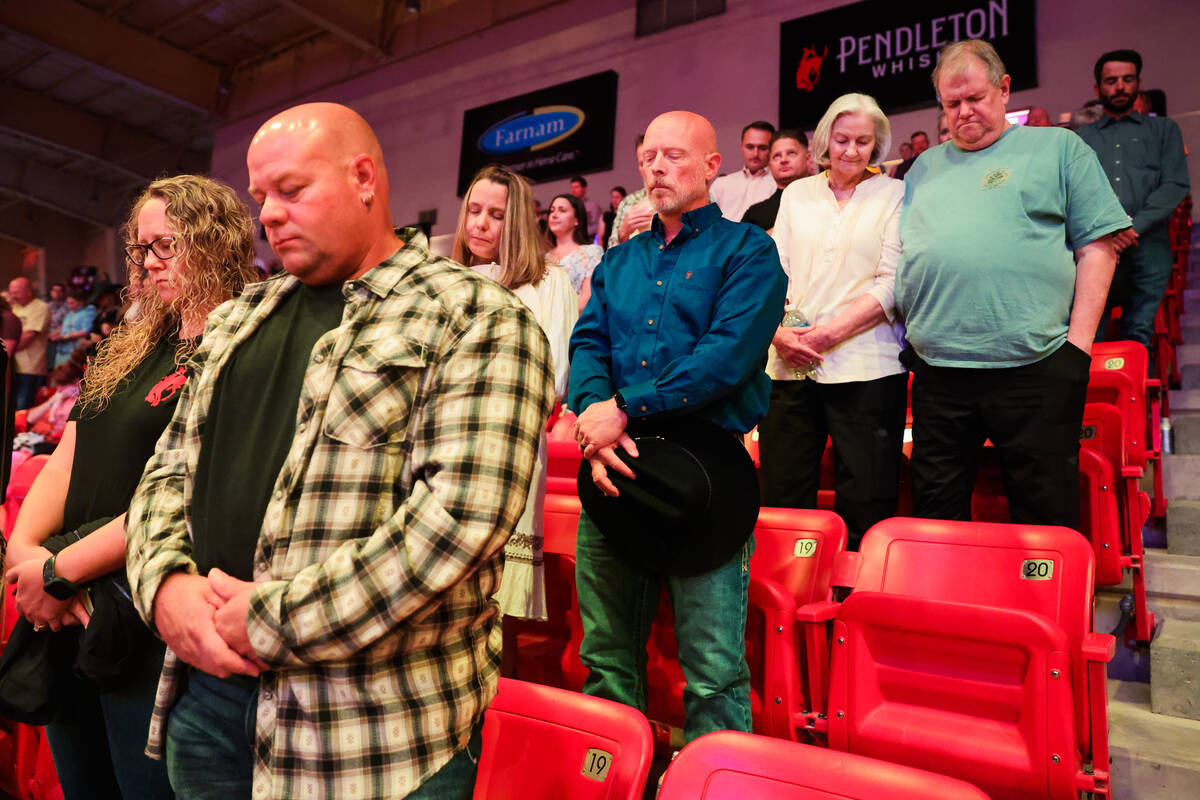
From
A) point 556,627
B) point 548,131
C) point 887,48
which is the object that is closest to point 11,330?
point 548,131

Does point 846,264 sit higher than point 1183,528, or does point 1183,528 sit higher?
point 846,264

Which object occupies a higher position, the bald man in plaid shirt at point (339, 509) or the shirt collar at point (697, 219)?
the shirt collar at point (697, 219)

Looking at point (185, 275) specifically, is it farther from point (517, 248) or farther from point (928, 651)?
point (928, 651)

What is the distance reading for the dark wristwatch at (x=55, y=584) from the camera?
1438 mm

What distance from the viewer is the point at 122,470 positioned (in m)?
1.50

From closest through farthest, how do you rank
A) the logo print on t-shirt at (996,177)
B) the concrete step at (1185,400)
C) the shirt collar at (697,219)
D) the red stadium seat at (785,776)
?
the red stadium seat at (785,776)
the shirt collar at (697,219)
the logo print on t-shirt at (996,177)
the concrete step at (1185,400)

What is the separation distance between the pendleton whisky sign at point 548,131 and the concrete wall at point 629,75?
0.13 metres

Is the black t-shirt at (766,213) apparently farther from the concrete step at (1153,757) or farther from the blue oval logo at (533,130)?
the blue oval logo at (533,130)

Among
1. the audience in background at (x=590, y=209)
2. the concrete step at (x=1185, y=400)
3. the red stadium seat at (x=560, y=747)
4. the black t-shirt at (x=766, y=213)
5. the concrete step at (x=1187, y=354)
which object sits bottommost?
the red stadium seat at (x=560, y=747)

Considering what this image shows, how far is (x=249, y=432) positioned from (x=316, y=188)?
1.06 ft

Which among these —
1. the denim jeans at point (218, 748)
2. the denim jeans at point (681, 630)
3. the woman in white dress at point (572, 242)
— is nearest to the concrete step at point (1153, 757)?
the denim jeans at point (681, 630)

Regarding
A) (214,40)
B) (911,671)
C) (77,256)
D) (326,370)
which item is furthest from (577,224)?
(77,256)

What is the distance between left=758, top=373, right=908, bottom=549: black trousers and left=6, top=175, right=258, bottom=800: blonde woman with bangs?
1.38 meters

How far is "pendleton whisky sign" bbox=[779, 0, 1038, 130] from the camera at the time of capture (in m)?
6.22
